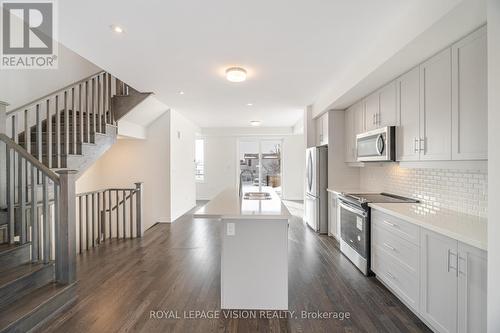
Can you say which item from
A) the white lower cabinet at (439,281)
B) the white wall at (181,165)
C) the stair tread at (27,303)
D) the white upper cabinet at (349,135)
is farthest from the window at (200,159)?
the white lower cabinet at (439,281)

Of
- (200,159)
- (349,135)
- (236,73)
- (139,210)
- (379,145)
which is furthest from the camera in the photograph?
(200,159)

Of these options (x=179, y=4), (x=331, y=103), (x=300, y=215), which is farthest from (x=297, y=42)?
(x=300, y=215)

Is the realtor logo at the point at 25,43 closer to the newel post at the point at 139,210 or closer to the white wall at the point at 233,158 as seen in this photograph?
the newel post at the point at 139,210

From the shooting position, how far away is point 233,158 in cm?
938

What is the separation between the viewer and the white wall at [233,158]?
9180mm

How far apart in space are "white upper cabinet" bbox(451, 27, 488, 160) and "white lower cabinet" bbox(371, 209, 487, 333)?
73cm

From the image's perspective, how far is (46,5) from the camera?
7.28ft

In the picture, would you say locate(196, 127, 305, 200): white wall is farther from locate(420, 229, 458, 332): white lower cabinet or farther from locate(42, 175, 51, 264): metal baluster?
locate(420, 229, 458, 332): white lower cabinet

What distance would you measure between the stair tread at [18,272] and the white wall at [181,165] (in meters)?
3.34

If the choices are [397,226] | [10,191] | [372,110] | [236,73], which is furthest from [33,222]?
[372,110]

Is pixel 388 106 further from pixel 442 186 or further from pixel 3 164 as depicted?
pixel 3 164

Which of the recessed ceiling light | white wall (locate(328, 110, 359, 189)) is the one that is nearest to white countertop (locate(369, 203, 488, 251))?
white wall (locate(328, 110, 359, 189))

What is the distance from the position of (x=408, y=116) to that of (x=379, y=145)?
1.55 feet

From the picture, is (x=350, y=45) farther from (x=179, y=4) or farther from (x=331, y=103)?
(x=179, y=4)
